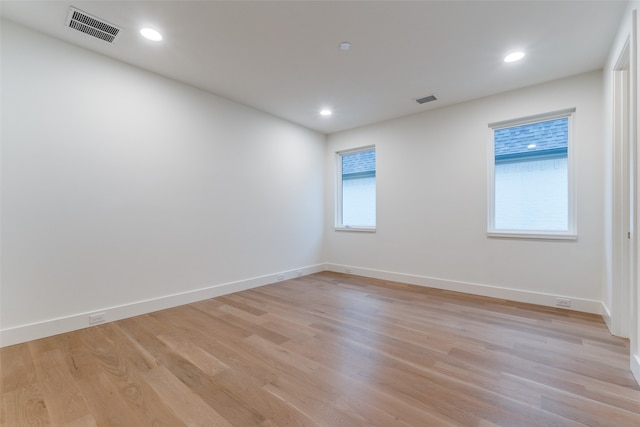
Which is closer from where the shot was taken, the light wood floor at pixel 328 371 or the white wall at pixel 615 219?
the light wood floor at pixel 328 371

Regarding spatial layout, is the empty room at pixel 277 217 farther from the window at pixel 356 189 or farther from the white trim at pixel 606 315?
the window at pixel 356 189

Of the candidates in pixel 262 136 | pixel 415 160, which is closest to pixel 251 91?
pixel 262 136

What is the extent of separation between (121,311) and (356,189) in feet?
13.3

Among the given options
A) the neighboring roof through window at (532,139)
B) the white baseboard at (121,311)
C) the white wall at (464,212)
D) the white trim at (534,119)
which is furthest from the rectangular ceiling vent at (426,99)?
the white baseboard at (121,311)

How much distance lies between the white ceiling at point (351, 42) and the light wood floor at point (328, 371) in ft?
8.98

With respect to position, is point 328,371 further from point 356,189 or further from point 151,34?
point 356,189

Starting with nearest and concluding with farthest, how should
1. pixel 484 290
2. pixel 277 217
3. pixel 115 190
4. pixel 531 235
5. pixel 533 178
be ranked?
pixel 115 190
pixel 531 235
pixel 533 178
pixel 484 290
pixel 277 217

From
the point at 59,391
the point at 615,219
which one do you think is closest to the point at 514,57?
the point at 615,219

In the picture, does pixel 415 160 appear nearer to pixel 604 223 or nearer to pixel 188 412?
pixel 604 223

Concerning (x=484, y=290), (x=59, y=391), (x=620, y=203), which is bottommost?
(x=59, y=391)

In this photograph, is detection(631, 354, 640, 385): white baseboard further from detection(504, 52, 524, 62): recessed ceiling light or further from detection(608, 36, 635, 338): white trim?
detection(504, 52, 524, 62): recessed ceiling light

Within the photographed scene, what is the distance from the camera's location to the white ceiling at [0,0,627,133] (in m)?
2.19

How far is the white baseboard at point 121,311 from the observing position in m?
2.35

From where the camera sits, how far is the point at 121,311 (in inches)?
114
